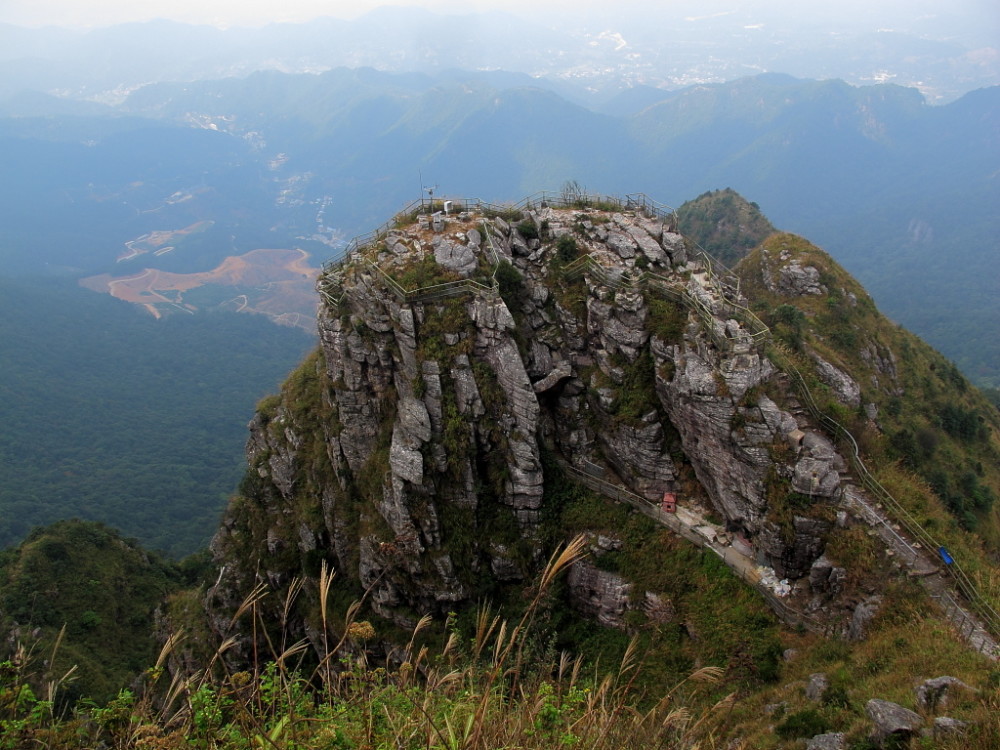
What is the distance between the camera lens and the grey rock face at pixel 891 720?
14.8m

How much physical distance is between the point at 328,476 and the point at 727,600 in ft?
71.7

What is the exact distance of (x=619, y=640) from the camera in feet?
94.6

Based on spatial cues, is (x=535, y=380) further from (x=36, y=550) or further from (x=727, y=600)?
(x=36, y=550)

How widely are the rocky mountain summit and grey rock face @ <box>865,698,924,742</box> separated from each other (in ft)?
29.1

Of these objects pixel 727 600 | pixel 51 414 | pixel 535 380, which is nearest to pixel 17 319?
pixel 51 414

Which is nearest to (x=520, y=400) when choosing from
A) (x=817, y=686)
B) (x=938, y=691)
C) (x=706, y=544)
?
(x=706, y=544)

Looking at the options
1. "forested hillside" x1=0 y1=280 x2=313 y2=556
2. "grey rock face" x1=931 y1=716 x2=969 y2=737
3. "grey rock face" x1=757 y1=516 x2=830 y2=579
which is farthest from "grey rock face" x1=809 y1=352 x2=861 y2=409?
"forested hillside" x1=0 y1=280 x2=313 y2=556

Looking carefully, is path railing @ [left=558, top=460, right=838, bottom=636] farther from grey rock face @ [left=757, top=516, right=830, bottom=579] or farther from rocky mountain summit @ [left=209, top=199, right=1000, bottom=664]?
grey rock face @ [left=757, top=516, right=830, bottom=579]

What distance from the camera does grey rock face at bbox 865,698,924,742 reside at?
48.4 ft

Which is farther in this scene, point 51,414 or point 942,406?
point 51,414

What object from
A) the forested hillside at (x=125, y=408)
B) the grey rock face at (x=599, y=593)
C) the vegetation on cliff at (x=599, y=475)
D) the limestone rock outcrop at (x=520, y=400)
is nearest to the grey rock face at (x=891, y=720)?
the vegetation on cliff at (x=599, y=475)

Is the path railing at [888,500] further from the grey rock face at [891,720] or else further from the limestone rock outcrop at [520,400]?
the grey rock face at [891,720]

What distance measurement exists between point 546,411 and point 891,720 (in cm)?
2006

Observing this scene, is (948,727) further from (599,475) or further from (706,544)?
(599,475)
